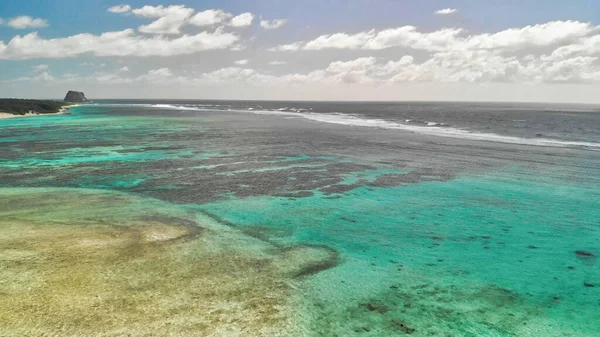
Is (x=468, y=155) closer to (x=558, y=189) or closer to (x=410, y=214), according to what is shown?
(x=558, y=189)

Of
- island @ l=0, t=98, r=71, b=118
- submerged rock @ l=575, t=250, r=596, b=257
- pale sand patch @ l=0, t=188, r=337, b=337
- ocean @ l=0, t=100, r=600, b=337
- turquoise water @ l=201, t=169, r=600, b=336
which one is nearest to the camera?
pale sand patch @ l=0, t=188, r=337, b=337

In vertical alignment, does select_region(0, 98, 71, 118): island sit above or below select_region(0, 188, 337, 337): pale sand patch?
above

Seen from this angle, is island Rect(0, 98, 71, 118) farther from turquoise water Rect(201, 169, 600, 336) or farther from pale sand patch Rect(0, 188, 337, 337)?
turquoise water Rect(201, 169, 600, 336)

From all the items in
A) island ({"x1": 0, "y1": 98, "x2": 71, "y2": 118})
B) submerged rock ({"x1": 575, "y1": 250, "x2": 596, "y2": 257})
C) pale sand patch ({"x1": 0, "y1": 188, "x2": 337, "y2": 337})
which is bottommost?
submerged rock ({"x1": 575, "y1": 250, "x2": 596, "y2": 257})

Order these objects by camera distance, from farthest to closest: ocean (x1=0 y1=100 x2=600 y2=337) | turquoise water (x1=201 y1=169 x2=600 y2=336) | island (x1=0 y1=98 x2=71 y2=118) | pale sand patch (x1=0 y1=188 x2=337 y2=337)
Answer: island (x1=0 y1=98 x2=71 y2=118) < turquoise water (x1=201 y1=169 x2=600 y2=336) < ocean (x1=0 y1=100 x2=600 y2=337) < pale sand patch (x1=0 y1=188 x2=337 y2=337)

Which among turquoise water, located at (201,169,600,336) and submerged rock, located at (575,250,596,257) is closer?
turquoise water, located at (201,169,600,336)

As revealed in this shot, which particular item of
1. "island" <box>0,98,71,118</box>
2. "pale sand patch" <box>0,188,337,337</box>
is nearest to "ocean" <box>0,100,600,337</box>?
"pale sand patch" <box>0,188,337,337</box>

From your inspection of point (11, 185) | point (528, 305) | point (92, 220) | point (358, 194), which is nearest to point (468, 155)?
point (358, 194)

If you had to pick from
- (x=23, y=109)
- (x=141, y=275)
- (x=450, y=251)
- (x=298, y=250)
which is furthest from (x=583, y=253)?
(x=23, y=109)
